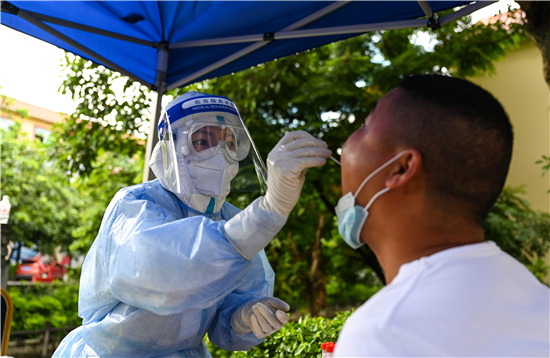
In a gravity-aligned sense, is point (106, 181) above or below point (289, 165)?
below

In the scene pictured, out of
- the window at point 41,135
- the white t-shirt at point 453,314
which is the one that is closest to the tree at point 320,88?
the window at point 41,135

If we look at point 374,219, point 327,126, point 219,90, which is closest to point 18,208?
point 219,90

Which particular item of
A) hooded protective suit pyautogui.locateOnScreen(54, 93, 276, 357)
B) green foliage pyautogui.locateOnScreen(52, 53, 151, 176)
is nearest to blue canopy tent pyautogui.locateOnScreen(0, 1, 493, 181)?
hooded protective suit pyautogui.locateOnScreen(54, 93, 276, 357)

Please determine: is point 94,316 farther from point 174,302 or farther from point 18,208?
point 18,208

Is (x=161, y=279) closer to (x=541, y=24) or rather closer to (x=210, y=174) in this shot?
(x=210, y=174)

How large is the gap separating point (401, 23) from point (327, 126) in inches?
139

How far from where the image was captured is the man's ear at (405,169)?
3.99ft

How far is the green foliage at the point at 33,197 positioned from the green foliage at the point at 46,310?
2558 millimetres

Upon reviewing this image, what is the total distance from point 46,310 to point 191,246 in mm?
11923

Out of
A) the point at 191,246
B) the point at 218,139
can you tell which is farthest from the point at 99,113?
the point at 191,246

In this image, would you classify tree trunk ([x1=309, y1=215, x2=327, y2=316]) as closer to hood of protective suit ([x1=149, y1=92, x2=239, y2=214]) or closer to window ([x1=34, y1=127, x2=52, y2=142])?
window ([x1=34, y1=127, x2=52, y2=142])

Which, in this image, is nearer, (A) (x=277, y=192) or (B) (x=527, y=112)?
(A) (x=277, y=192)

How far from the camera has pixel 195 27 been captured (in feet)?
10.6

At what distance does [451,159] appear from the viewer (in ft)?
3.94
